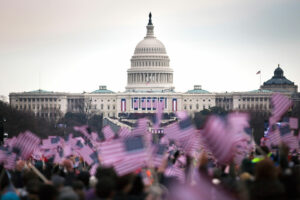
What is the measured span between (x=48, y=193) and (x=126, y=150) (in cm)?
228

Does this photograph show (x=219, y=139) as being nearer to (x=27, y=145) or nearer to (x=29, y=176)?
(x=29, y=176)

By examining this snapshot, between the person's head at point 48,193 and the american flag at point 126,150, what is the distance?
1.97m

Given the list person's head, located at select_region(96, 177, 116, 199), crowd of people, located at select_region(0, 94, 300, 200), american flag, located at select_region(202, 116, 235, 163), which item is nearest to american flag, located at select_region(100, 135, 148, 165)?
crowd of people, located at select_region(0, 94, 300, 200)

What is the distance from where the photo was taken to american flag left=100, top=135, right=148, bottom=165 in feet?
67.1

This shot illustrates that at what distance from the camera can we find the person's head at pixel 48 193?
18.8 meters

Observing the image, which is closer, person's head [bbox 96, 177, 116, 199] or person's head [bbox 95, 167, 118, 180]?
person's head [bbox 96, 177, 116, 199]

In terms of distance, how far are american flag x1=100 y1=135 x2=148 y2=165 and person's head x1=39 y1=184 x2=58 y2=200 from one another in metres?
1.97

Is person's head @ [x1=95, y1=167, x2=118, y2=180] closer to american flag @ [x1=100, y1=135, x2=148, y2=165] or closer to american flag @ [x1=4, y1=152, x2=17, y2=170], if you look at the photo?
american flag @ [x1=100, y1=135, x2=148, y2=165]

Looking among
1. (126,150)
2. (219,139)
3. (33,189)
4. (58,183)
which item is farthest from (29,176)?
(219,139)

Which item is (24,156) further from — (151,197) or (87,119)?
(87,119)

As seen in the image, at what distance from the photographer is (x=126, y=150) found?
20.7m

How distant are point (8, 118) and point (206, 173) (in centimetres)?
8357

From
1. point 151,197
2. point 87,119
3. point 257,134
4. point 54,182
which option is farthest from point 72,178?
point 87,119

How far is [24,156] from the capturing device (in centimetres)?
2958
